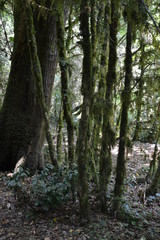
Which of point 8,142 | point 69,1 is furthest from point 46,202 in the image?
point 69,1

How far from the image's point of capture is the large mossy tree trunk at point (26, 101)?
18.5 feet

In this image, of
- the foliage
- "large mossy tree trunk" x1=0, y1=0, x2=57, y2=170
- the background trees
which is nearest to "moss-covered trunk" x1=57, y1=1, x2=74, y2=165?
the background trees

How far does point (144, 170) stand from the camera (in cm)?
719

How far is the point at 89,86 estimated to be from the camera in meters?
3.20

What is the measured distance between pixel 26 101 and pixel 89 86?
2.92 meters

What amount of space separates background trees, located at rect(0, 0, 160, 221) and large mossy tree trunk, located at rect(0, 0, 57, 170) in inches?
0.9

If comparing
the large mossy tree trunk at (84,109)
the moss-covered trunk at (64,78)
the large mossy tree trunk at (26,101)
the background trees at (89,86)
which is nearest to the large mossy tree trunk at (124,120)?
the background trees at (89,86)

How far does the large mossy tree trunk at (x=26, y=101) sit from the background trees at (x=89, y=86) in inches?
0.9

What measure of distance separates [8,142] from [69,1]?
12.1 ft

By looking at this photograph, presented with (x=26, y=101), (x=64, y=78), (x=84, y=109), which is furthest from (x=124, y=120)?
(x=26, y=101)

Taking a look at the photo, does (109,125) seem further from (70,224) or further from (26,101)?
(26,101)

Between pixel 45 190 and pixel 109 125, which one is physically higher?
pixel 109 125

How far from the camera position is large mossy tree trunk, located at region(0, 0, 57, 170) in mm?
5637

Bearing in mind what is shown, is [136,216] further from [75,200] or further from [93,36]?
[93,36]
